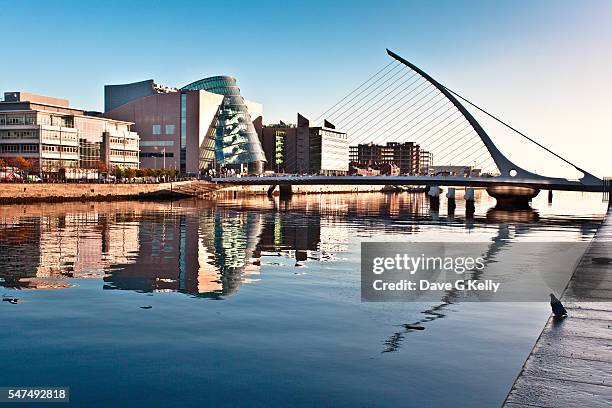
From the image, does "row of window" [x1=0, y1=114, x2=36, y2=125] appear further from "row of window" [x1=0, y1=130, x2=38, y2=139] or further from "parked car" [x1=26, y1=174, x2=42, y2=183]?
"parked car" [x1=26, y1=174, x2=42, y2=183]

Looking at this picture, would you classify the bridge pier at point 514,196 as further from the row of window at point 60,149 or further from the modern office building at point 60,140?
the row of window at point 60,149

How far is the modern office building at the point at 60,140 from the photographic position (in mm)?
117312

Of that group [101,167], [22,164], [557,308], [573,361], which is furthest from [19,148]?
[573,361]

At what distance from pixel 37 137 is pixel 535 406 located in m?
122

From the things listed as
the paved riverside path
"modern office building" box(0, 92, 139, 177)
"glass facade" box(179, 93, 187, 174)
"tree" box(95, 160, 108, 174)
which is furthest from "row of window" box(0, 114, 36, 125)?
the paved riverside path

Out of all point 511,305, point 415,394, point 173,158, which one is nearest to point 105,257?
point 511,305

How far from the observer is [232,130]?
176 m

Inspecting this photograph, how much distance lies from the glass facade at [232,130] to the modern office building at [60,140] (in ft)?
99.0

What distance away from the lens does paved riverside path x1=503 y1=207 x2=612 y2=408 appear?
30.3ft

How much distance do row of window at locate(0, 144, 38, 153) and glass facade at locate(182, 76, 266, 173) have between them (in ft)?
201

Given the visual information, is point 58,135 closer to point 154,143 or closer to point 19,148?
point 19,148

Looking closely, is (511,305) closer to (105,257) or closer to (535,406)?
(535,406)

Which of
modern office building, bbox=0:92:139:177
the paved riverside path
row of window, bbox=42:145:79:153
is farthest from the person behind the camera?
row of window, bbox=42:145:79:153

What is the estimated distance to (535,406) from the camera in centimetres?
888
